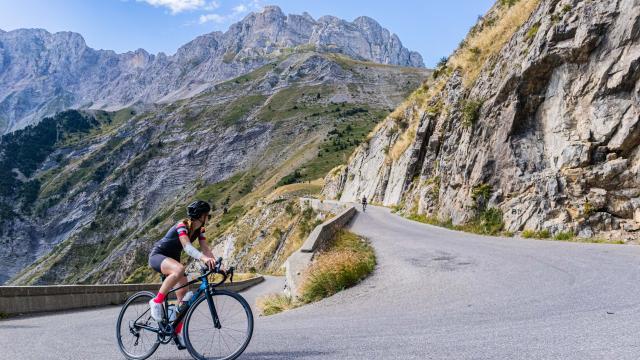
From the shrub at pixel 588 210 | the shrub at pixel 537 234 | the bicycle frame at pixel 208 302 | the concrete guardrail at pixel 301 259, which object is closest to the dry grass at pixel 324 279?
the concrete guardrail at pixel 301 259

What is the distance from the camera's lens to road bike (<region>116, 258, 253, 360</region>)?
243 inches

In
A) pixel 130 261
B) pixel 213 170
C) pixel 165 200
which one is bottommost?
pixel 130 261

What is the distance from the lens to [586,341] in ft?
20.1

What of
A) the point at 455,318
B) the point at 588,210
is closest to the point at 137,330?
the point at 455,318

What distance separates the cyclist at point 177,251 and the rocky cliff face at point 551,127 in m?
15.7

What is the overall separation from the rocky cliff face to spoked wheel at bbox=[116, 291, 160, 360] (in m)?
16.3

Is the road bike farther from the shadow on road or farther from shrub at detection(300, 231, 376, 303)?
shrub at detection(300, 231, 376, 303)

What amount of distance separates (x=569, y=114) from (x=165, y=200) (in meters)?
179

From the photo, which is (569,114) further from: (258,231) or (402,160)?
(258,231)

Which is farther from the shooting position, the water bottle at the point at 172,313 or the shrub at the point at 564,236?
the shrub at the point at 564,236

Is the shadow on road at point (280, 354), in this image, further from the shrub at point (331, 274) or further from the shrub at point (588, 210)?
the shrub at point (588, 210)

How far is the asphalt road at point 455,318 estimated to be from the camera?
6.25m

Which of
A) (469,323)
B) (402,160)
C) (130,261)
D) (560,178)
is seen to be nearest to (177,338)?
(469,323)

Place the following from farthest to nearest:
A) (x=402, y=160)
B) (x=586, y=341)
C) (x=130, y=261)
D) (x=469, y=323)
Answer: (x=130, y=261) < (x=402, y=160) < (x=469, y=323) < (x=586, y=341)
